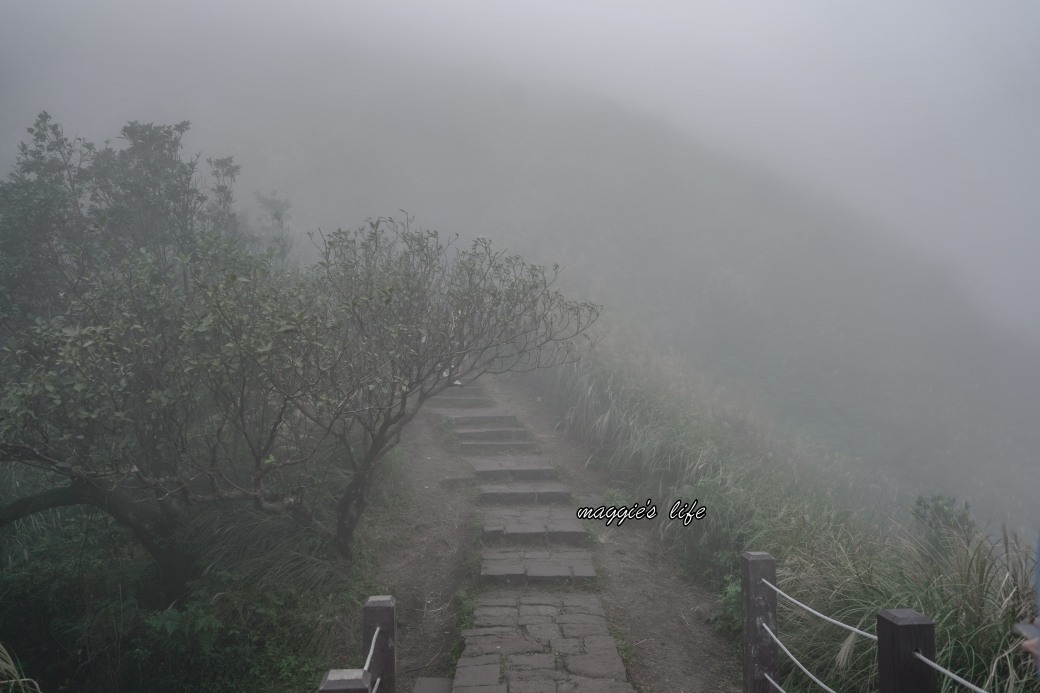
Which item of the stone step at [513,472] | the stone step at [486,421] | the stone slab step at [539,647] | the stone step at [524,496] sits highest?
the stone step at [486,421]

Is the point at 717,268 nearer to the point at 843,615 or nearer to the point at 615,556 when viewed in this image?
the point at 615,556

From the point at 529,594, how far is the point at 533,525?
39.7 inches

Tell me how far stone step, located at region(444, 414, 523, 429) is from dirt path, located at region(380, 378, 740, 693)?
0.81 m

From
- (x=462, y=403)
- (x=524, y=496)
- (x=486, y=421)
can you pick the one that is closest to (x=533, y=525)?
(x=524, y=496)

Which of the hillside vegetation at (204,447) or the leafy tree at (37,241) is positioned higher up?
the leafy tree at (37,241)

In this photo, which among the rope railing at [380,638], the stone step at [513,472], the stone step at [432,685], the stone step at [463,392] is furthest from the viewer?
the stone step at [463,392]

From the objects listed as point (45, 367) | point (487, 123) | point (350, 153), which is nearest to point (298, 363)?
point (45, 367)

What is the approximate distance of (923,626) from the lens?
6.96ft

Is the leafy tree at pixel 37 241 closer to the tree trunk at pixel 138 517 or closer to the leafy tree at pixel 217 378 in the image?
the leafy tree at pixel 217 378

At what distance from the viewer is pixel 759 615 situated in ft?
10.8

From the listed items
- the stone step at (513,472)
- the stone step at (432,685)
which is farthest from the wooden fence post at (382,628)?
the stone step at (513,472)

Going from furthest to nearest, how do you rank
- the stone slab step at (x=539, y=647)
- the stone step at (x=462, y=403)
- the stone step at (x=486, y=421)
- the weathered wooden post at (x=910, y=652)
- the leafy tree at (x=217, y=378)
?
the stone step at (x=462, y=403) → the stone step at (x=486, y=421) → the leafy tree at (x=217, y=378) → the stone slab step at (x=539, y=647) → the weathered wooden post at (x=910, y=652)

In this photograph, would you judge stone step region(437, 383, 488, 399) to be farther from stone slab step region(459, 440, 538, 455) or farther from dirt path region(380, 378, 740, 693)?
dirt path region(380, 378, 740, 693)

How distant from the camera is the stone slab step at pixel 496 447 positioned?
303 inches
